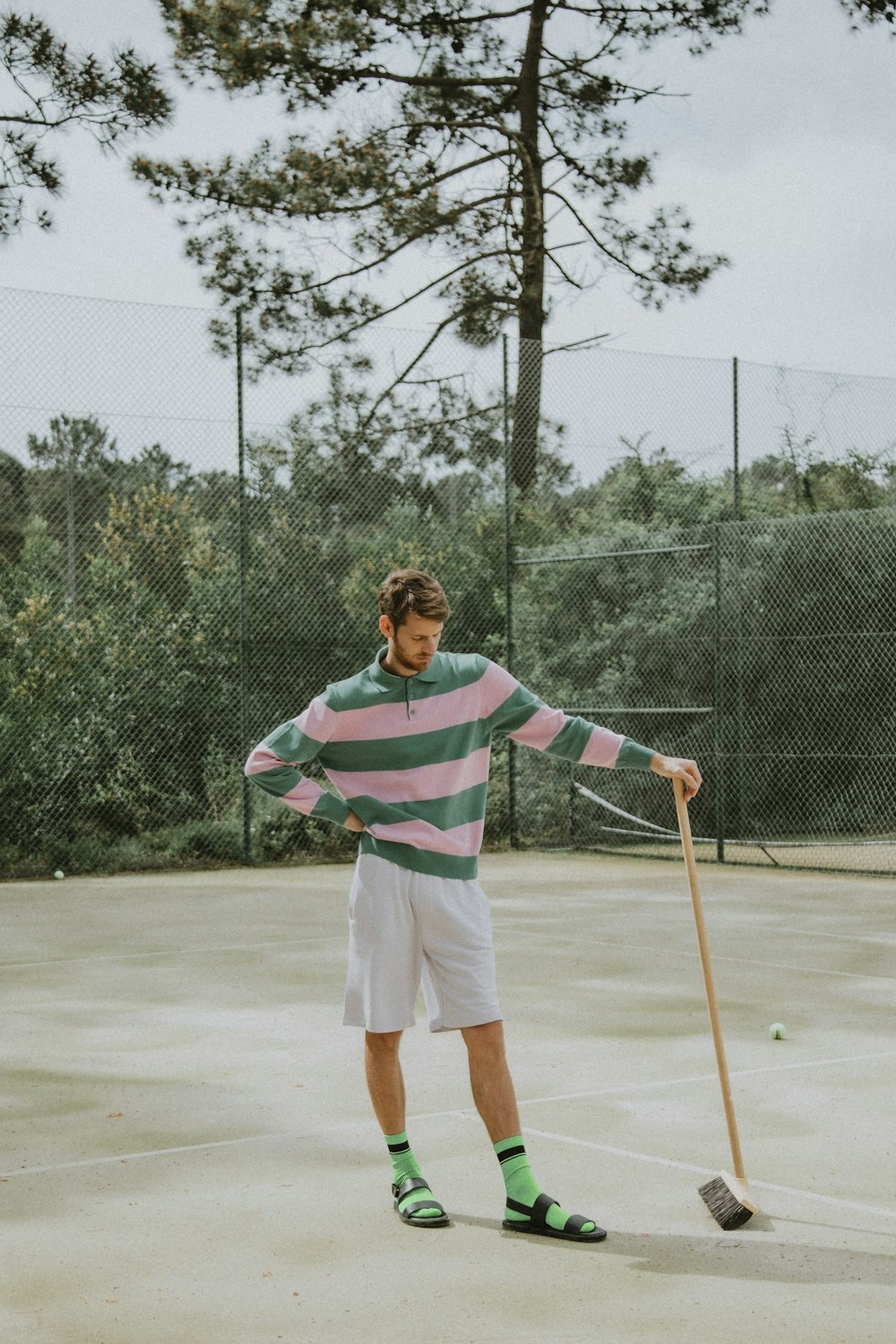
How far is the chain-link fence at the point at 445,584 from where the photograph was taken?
12.6 metres

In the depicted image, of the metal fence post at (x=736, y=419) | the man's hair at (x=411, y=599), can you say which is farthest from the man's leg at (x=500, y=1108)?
the metal fence post at (x=736, y=419)

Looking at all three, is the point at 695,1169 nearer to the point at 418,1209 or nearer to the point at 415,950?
the point at 418,1209

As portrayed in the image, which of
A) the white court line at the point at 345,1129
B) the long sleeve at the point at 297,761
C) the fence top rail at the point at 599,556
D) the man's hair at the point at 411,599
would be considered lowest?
the white court line at the point at 345,1129

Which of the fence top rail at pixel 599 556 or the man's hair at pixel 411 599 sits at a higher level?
the fence top rail at pixel 599 556

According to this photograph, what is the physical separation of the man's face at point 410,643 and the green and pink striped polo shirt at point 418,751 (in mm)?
24

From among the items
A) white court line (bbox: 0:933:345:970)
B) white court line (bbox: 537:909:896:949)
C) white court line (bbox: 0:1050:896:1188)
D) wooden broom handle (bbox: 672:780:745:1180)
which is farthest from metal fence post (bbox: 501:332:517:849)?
wooden broom handle (bbox: 672:780:745:1180)

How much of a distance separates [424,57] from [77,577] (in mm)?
8227

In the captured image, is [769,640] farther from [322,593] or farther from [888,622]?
[322,593]

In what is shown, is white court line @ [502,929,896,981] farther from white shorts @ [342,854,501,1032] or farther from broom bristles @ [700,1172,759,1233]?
white shorts @ [342,854,501,1032]

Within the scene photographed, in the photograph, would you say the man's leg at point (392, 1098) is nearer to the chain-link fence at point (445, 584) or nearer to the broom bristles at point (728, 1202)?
the broom bristles at point (728, 1202)

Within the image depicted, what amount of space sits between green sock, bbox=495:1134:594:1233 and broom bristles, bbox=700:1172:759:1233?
1.07ft

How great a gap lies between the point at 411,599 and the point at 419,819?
0.52 m

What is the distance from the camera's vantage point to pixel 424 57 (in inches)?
718

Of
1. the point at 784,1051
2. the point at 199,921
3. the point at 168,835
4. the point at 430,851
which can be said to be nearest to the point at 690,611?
the point at 168,835
